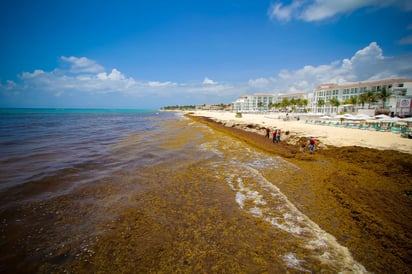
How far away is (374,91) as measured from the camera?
5678cm

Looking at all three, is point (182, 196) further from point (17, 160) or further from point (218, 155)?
point (17, 160)

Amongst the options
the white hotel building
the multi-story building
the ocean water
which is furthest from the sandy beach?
the multi-story building

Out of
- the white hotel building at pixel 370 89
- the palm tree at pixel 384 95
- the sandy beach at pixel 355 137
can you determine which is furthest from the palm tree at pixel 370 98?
the sandy beach at pixel 355 137

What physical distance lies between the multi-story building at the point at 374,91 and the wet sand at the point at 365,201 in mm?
40904

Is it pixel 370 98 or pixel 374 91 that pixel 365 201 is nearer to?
pixel 370 98

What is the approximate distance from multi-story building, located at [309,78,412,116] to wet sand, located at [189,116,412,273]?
4090cm

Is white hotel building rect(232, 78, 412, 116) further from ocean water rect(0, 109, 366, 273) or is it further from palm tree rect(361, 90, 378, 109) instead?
ocean water rect(0, 109, 366, 273)

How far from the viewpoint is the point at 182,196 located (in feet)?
22.3

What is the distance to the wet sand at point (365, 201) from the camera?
4.05m

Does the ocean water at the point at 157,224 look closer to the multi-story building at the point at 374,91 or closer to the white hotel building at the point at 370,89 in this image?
the white hotel building at the point at 370,89

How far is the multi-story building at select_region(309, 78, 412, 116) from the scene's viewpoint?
128 ft

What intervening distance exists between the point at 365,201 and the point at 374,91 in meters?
73.7

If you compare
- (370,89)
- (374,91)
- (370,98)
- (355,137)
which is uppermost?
(370,89)

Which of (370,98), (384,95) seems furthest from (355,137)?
(384,95)
